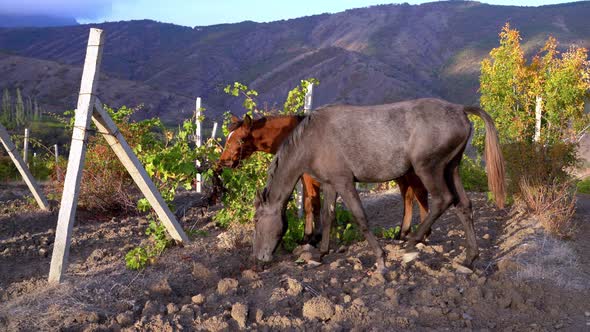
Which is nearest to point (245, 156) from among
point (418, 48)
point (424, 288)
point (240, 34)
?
point (424, 288)

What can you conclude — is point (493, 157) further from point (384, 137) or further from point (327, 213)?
point (327, 213)

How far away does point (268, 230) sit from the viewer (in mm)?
6047

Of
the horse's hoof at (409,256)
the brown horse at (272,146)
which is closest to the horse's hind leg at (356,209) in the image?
the horse's hoof at (409,256)

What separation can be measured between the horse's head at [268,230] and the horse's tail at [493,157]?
92.5 inches

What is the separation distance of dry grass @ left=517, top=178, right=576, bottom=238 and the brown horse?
202 centimetres

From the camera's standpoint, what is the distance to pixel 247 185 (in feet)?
23.3

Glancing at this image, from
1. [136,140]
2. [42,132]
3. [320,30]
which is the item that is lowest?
[42,132]

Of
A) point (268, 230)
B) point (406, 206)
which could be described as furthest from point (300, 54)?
point (268, 230)

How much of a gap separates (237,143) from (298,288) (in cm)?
222

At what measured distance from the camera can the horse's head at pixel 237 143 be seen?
648cm

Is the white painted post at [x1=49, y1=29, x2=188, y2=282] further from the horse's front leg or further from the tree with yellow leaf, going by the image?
the tree with yellow leaf

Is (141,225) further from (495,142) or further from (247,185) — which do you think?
(495,142)

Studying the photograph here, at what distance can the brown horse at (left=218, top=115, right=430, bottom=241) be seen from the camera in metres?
6.50

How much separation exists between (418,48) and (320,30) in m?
37.8
